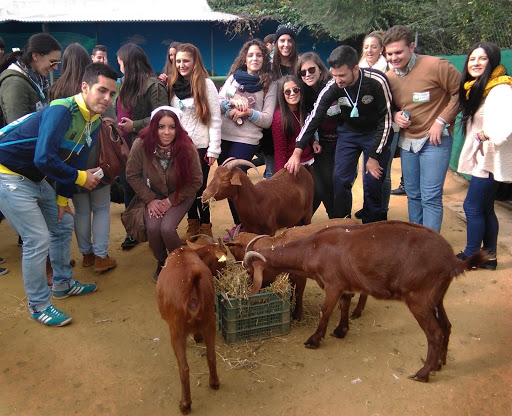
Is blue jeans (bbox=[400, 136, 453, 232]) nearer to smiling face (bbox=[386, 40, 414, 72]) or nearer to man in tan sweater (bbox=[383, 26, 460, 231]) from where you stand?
man in tan sweater (bbox=[383, 26, 460, 231])

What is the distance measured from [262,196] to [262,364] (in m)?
1.92

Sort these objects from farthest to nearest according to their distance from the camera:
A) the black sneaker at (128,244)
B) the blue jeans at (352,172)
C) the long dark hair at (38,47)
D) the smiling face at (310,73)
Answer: the black sneaker at (128,244) < the smiling face at (310,73) < the blue jeans at (352,172) < the long dark hair at (38,47)

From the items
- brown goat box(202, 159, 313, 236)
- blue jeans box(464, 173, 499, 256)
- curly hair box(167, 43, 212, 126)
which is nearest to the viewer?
brown goat box(202, 159, 313, 236)

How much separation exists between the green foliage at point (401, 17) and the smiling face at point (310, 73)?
5.97 meters

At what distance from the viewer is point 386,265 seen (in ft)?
11.5

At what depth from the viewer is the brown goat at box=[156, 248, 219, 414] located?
319cm

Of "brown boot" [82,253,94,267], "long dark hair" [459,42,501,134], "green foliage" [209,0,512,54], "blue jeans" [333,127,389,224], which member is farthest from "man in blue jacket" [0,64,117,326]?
"green foliage" [209,0,512,54]

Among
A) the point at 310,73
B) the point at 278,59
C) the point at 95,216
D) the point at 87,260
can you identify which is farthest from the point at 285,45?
the point at 87,260

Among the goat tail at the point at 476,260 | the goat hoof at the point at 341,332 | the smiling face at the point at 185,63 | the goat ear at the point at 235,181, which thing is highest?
the smiling face at the point at 185,63

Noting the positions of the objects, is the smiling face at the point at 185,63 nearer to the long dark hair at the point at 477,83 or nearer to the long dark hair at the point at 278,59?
the long dark hair at the point at 278,59

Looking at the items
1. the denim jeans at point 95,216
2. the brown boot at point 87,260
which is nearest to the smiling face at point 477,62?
the denim jeans at point 95,216

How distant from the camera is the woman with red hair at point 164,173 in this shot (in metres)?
4.91

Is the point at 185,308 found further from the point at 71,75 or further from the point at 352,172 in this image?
the point at 71,75

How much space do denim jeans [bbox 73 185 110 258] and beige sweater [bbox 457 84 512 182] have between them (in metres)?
4.07
